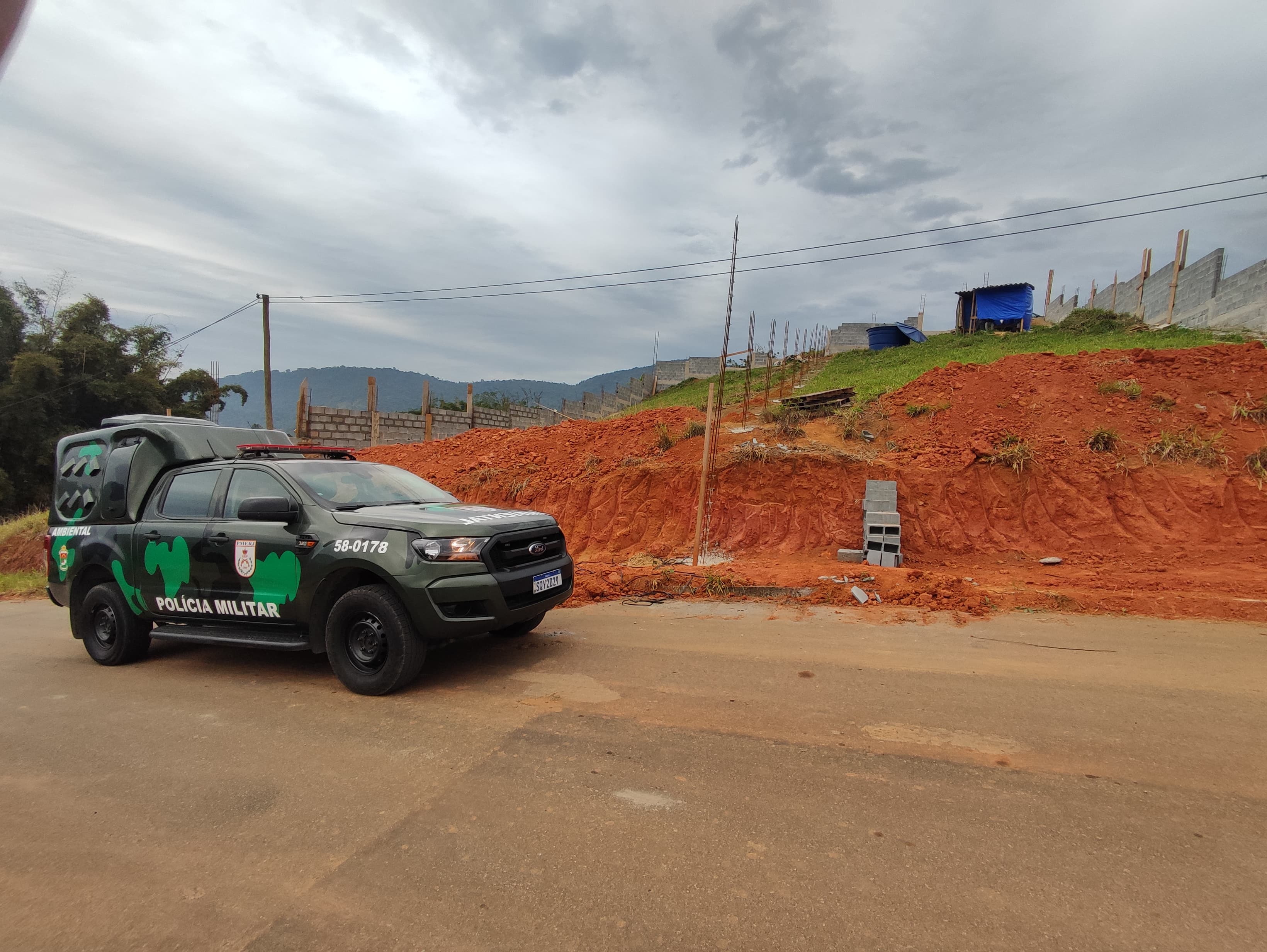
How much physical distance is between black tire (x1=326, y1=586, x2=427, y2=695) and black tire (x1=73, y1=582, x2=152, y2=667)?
2415mm

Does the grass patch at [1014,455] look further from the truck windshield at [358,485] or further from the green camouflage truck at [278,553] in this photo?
the truck windshield at [358,485]

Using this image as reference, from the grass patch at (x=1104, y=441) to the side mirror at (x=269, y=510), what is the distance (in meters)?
12.3

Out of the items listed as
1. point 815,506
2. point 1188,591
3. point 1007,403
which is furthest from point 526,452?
point 1188,591

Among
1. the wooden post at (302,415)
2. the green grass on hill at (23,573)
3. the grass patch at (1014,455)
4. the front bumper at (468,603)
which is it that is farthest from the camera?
the wooden post at (302,415)

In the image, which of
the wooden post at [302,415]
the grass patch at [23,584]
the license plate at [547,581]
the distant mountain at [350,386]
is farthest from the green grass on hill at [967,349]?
the distant mountain at [350,386]

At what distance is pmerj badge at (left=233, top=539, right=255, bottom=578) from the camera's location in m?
5.08

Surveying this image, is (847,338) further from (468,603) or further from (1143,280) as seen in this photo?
(468,603)

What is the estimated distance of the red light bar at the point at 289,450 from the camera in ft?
19.1

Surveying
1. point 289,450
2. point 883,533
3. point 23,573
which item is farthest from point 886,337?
point 23,573

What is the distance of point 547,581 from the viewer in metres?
5.24

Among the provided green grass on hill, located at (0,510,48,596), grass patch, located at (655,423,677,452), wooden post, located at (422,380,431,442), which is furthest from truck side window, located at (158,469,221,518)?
wooden post, located at (422,380,431,442)

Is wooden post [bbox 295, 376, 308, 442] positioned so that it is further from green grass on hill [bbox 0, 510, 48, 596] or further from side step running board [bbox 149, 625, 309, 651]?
side step running board [bbox 149, 625, 309, 651]

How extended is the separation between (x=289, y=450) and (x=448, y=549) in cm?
245

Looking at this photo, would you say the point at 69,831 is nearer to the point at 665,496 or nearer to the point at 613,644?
the point at 613,644
